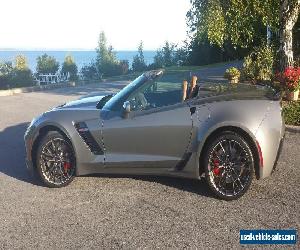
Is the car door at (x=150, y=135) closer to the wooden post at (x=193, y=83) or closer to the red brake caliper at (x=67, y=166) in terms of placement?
the wooden post at (x=193, y=83)

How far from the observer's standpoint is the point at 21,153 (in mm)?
7910

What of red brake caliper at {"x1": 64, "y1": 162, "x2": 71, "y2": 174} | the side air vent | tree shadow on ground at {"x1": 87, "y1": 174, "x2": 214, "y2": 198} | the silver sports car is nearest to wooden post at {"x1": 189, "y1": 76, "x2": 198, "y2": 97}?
the silver sports car

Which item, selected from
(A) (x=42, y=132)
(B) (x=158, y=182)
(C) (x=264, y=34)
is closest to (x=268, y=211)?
(B) (x=158, y=182)

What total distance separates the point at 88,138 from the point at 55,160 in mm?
601

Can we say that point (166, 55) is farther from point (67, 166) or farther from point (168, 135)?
point (168, 135)

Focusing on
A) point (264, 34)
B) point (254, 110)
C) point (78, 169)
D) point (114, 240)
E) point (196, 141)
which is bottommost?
point (114, 240)

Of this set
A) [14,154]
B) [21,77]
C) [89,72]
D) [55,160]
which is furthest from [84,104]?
[89,72]

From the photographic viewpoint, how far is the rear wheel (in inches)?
232

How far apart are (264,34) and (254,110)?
689 inches

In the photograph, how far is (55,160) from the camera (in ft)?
19.4

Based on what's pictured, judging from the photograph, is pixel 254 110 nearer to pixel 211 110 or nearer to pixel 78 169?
pixel 211 110

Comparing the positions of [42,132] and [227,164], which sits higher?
[42,132]

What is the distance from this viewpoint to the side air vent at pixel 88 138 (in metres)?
5.75

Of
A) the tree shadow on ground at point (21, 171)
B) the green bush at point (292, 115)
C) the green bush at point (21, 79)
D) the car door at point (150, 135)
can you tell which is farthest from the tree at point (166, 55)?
the car door at point (150, 135)
